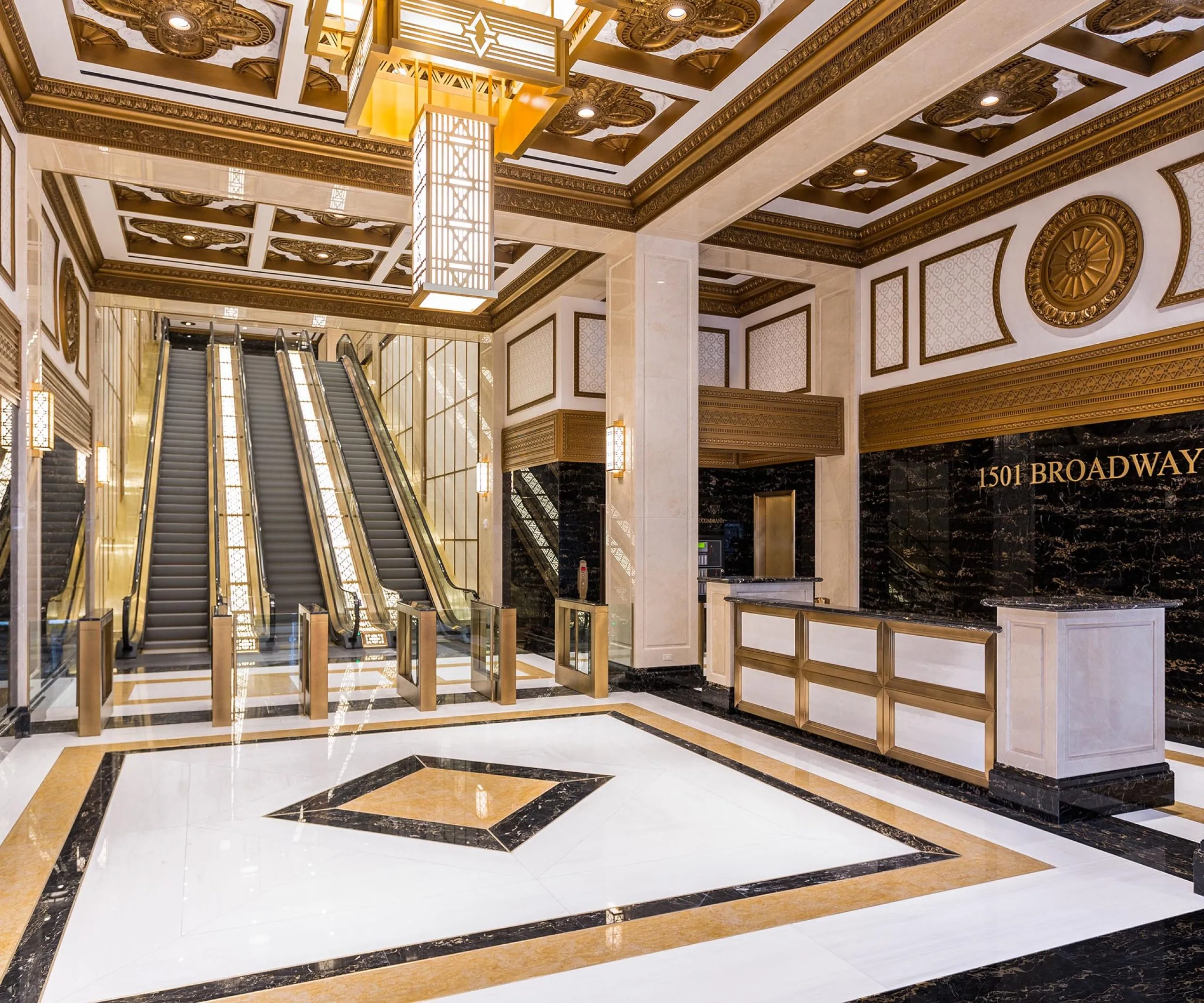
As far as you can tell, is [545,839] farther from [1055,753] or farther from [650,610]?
[650,610]

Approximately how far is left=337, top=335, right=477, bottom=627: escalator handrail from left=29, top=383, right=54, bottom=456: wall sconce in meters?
3.78

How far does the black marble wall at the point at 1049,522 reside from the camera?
20.3ft

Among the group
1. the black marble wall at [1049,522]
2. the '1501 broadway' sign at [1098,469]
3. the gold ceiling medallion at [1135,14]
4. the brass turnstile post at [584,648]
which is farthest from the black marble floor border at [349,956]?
the gold ceiling medallion at [1135,14]

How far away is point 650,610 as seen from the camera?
27.1 feet

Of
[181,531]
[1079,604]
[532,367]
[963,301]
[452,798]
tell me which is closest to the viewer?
[1079,604]

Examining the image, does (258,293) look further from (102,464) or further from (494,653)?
(494,653)

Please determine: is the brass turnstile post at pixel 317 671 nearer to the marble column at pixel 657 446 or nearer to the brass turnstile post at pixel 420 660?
the brass turnstile post at pixel 420 660

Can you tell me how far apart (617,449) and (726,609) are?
6.98 ft

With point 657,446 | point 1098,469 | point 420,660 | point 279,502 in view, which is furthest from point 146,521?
point 1098,469

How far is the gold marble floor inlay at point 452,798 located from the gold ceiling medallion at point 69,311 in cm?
583

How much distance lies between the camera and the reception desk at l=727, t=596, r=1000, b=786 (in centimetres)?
460

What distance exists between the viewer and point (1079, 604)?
423 centimetres

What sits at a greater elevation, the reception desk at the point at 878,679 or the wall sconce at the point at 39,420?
the wall sconce at the point at 39,420

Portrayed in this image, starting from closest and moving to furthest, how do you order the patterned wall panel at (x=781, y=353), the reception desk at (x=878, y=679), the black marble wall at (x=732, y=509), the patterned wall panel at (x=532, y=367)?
the reception desk at (x=878, y=679) → the patterned wall panel at (x=781, y=353) → the patterned wall panel at (x=532, y=367) → the black marble wall at (x=732, y=509)
